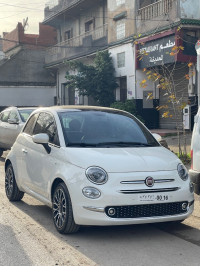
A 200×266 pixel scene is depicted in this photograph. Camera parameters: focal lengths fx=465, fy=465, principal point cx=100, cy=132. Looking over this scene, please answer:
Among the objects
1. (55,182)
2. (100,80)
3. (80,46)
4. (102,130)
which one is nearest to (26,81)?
(80,46)

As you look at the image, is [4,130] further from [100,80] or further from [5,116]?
[100,80]

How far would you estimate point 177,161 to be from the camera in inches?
237

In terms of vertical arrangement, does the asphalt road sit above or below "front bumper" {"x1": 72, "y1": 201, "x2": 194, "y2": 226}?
below

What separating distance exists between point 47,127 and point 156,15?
51.7 ft

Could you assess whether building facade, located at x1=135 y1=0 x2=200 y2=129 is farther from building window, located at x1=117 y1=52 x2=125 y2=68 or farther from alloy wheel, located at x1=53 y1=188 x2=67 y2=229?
alloy wheel, located at x1=53 y1=188 x2=67 y2=229

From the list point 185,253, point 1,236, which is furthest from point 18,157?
point 185,253

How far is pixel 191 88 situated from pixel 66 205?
1542 cm

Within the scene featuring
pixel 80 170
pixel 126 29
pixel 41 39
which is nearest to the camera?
pixel 80 170

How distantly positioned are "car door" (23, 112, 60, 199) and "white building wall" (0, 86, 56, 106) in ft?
93.1

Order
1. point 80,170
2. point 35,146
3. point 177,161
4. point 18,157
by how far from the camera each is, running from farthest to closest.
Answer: point 18,157
point 35,146
point 177,161
point 80,170

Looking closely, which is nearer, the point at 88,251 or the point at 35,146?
the point at 88,251

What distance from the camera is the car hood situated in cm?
559

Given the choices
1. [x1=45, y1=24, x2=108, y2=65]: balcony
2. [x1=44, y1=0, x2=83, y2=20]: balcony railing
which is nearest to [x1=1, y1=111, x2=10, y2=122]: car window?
[x1=45, y1=24, x2=108, y2=65]: balcony

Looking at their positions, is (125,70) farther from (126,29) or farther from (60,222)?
(60,222)
